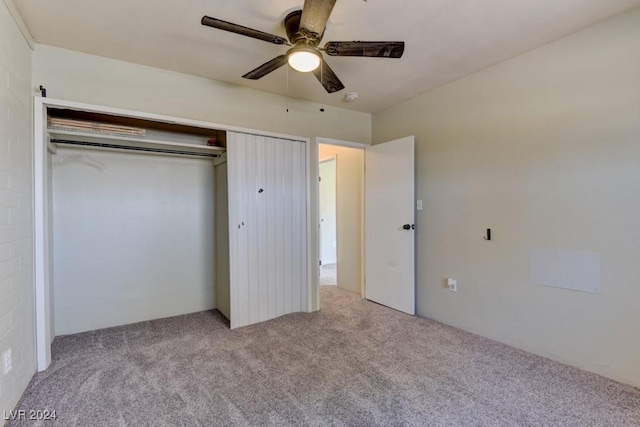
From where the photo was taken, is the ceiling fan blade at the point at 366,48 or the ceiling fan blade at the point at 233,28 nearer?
the ceiling fan blade at the point at 233,28

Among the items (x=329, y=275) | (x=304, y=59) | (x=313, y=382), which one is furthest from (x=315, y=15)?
(x=329, y=275)

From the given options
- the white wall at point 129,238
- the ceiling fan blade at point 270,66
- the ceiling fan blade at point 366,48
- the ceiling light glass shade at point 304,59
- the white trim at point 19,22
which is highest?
the white trim at point 19,22

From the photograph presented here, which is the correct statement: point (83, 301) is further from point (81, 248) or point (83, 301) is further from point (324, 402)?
point (324, 402)

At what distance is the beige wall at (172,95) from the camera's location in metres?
2.44

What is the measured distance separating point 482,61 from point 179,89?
283 centimetres

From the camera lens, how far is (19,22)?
201 cm

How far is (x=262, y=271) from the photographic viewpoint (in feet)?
10.9

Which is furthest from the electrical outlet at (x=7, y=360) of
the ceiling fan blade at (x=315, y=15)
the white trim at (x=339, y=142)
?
the white trim at (x=339, y=142)

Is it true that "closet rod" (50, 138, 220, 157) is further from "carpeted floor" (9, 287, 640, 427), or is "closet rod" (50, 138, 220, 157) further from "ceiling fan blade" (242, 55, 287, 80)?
"carpeted floor" (9, 287, 640, 427)

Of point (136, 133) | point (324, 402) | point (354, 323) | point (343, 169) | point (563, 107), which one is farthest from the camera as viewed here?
point (343, 169)

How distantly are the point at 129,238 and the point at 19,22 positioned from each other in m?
1.95

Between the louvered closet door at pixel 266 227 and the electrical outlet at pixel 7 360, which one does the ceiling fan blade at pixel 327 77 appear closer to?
the louvered closet door at pixel 266 227

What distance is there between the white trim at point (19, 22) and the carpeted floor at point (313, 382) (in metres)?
2.43

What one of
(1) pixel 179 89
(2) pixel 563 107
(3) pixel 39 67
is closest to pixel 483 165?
(2) pixel 563 107
